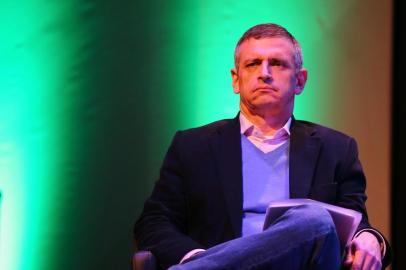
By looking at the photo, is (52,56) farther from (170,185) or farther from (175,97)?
(170,185)

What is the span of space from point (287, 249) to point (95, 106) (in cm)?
147

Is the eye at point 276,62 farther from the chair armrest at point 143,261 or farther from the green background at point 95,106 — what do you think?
the chair armrest at point 143,261

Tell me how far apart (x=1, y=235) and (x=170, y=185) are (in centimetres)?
98

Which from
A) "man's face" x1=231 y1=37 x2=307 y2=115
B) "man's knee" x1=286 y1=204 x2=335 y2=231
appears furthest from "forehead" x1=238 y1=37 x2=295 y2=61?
"man's knee" x1=286 y1=204 x2=335 y2=231

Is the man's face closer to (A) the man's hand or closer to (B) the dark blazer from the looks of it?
(B) the dark blazer

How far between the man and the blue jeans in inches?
12.3

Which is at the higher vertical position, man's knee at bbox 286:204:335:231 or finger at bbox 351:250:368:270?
man's knee at bbox 286:204:335:231

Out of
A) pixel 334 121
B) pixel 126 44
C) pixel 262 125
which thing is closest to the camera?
pixel 262 125

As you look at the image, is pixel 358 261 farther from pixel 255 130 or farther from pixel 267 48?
pixel 267 48

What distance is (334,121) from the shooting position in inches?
114

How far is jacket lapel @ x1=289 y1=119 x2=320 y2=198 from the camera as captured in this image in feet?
6.62

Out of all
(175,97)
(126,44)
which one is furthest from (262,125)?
(126,44)

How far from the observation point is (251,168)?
2.09 meters

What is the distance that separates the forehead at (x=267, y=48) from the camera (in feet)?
6.97
